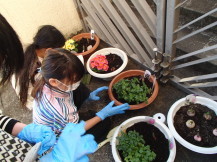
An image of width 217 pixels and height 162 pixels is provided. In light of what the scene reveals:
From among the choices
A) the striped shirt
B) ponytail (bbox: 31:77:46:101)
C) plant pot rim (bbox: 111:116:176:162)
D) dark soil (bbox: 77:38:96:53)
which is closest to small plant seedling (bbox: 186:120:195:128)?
plant pot rim (bbox: 111:116:176:162)

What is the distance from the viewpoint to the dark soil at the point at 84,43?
94.3 inches

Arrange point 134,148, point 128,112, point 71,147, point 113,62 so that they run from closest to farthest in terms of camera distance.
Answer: point 71,147
point 134,148
point 128,112
point 113,62

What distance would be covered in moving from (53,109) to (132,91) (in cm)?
68

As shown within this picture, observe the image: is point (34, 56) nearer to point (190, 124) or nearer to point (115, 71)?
point (115, 71)

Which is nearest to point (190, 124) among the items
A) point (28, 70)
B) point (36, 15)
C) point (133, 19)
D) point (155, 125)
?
point (155, 125)

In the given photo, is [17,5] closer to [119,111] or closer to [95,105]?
[95,105]

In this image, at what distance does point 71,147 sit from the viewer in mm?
1110

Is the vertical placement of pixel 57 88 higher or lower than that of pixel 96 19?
higher

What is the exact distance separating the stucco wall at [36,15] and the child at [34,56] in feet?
2.61

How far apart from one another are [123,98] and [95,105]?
0.35 m

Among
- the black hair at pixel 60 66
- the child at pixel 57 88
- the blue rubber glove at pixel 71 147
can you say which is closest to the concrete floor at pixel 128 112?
the child at pixel 57 88

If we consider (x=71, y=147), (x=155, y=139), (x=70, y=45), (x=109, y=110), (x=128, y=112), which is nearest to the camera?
(x=71, y=147)

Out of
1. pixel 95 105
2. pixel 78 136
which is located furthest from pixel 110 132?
pixel 78 136

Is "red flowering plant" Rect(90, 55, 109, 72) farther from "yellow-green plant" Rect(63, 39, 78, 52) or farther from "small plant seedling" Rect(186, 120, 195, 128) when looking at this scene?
"small plant seedling" Rect(186, 120, 195, 128)
